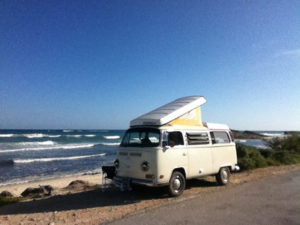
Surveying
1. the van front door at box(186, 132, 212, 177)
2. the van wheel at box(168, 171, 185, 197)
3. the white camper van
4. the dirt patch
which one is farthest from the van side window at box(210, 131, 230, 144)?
the van wheel at box(168, 171, 185, 197)

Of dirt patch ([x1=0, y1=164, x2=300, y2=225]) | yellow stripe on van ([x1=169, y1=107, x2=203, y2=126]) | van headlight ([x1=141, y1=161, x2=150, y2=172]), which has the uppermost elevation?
yellow stripe on van ([x1=169, y1=107, x2=203, y2=126])

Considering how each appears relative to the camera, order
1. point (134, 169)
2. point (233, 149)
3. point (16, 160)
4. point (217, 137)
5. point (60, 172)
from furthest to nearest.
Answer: point (16, 160)
point (60, 172)
point (233, 149)
point (217, 137)
point (134, 169)

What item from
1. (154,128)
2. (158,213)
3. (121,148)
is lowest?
(158,213)

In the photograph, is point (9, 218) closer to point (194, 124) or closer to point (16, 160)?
point (194, 124)

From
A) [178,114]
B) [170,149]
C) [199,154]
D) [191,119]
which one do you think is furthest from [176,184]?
[191,119]

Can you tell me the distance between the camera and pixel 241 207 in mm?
6992

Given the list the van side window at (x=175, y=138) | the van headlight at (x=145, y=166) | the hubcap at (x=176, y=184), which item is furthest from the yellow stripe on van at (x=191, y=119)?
the hubcap at (x=176, y=184)

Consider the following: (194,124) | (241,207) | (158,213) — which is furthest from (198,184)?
(158,213)

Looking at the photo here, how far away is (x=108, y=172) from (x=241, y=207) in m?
4.27

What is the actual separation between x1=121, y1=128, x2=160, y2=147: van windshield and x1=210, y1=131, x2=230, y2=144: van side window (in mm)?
2786

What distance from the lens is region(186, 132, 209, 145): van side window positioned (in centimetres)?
878

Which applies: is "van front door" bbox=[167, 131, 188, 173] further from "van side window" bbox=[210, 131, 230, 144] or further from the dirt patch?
"van side window" bbox=[210, 131, 230, 144]

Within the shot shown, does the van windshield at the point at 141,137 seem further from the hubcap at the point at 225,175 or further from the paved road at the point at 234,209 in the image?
the hubcap at the point at 225,175

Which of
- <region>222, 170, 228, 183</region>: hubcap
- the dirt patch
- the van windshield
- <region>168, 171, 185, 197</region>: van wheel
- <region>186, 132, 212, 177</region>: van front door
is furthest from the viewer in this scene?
<region>222, 170, 228, 183</region>: hubcap
